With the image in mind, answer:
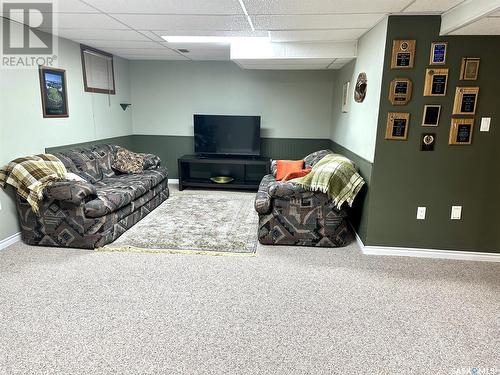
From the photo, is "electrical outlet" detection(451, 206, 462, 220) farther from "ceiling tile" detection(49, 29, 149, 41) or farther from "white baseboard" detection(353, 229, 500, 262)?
"ceiling tile" detection(49, 29, 149, 41)

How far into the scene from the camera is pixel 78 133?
4395 mm

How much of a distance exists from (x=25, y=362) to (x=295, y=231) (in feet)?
7.87

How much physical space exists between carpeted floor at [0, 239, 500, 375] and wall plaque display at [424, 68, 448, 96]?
158 cm

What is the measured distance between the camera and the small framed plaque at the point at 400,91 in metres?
2.90

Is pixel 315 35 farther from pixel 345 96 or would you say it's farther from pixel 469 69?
pixel 469 69

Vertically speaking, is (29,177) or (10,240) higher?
(29,177)

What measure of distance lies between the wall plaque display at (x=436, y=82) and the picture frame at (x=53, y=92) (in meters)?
4.00

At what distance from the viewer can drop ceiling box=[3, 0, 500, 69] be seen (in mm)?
2559

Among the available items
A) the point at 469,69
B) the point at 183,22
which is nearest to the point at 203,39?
the point at 183,22

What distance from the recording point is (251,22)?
Answer: 3.13m

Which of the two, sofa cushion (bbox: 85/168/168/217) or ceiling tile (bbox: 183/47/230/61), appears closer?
sofa cushion (bbox: 85/168/168/217)

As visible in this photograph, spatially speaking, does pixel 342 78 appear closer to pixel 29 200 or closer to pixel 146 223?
pixel 146 223

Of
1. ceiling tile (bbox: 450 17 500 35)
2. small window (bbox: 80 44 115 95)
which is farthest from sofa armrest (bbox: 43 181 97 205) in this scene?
ceiling tile (bbox: 450 17 500 35)

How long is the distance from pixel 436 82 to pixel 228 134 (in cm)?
342
